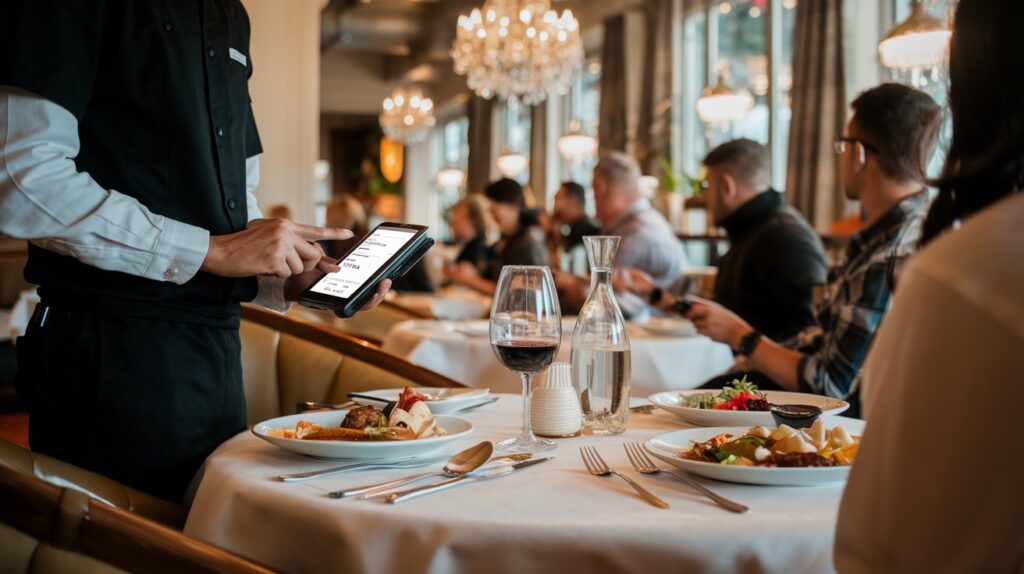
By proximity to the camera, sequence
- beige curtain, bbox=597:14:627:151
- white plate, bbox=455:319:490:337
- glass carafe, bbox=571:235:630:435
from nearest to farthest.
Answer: glass carafe, bbox=571:235:630:435 → white plate, bbox=455:319:490:337 → beige curtain, bbox=597:14:627:151

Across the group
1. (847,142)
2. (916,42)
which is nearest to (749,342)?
(847,142)

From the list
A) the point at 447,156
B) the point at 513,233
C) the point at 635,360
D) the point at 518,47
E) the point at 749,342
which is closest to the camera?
the point at 749,342

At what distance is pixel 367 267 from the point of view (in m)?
1.52

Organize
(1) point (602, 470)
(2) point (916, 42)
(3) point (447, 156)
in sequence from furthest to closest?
1. (3) point (447, 156)
2. (2) point (916, 42)
3. (1) point (602, 470)

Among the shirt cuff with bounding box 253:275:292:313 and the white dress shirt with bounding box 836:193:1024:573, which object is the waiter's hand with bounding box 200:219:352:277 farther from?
the white dress shirt with bounding box 836:193:1024:573

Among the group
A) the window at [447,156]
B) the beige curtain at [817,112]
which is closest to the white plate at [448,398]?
the beige curtain at [817,112]

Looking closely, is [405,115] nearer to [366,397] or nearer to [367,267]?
[366,397]

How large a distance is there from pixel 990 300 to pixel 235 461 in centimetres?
97

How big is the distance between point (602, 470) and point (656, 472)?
7cm

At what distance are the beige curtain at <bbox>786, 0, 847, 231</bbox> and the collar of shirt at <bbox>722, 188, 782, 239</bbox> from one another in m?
3.55

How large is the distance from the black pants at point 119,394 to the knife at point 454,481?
61 centimetres

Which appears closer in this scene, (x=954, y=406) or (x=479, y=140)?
(x=954, y=406)

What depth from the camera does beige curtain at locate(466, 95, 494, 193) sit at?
1605cm

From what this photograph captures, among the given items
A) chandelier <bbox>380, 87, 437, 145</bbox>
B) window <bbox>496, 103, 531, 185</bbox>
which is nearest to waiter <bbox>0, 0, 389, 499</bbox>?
chandelier <bbox>380, 87, 437, 145</bbox>
